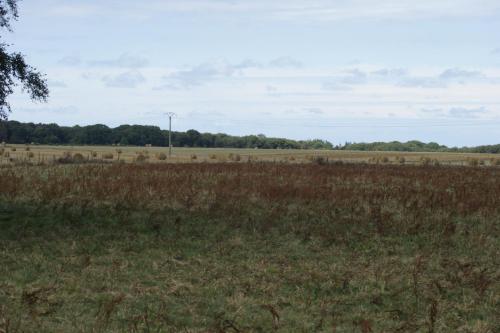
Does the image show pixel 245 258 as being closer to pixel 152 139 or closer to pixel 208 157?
pixel 208 157

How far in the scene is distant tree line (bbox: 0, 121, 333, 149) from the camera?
12012cm

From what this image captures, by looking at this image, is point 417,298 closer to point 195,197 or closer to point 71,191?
point 195,197

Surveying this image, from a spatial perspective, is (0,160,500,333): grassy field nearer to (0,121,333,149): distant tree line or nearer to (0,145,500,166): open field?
(0,145,500,166): open field

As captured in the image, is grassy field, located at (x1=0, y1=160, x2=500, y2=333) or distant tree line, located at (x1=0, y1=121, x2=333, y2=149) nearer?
grassy field, located at (x1=0, y1=160, x2=500, y2=333)

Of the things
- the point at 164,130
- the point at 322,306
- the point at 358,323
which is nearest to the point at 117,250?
the point at 322,306

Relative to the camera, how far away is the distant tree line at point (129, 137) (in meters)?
120

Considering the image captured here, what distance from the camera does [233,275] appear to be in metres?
10.7

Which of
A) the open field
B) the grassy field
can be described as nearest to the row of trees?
the open field

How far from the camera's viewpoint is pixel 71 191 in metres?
19.7

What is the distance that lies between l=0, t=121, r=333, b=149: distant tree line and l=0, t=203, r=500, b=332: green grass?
358 feet

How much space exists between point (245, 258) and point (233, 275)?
1515mm

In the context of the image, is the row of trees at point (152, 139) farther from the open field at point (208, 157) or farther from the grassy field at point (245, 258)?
the grassy field at point (245, 258)

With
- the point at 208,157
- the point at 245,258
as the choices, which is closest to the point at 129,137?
the point at 208,157

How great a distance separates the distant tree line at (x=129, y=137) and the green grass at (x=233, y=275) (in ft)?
358
